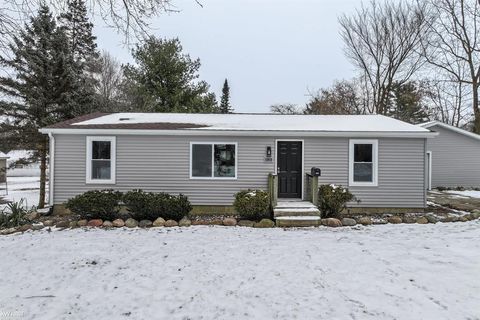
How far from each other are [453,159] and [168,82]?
17.4m

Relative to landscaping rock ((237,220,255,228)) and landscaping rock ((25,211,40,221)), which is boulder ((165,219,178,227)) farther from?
landscaping rock ((25,211,40,221))

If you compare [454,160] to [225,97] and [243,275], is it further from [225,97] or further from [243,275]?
[225,97]

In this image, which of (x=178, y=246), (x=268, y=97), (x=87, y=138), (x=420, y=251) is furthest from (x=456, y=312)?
(x=268, y=97)

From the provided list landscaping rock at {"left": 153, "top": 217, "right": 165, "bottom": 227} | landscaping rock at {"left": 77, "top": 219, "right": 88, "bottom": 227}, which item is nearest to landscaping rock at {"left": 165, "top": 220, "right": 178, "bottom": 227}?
landscaping rock at {"left": 153, "top": 217, "right": 165, "bottom": 227}

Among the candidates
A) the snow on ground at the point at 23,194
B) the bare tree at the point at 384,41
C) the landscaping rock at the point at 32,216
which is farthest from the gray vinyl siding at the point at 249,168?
the bare tree at the point at 384,41

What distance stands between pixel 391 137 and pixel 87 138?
973 cm

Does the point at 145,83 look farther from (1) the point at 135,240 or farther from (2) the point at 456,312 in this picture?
(2) the point at 456,312

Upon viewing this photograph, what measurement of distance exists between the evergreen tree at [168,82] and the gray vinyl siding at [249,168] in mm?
10306

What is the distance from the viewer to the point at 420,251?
5.75 metres

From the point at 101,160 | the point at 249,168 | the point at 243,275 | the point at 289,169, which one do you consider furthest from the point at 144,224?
the point at 289,169

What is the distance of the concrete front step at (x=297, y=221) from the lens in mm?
8281

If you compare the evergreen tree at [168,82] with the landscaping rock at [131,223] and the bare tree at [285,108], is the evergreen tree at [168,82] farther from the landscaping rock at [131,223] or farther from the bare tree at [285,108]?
the bare tree at [285,108]

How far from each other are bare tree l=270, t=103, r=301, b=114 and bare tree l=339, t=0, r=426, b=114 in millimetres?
13685

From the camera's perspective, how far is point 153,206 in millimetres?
8555
